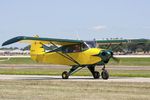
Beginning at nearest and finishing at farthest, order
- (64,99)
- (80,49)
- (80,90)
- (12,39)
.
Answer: (64,99) → (80,90) → (12,39) → (80,49)

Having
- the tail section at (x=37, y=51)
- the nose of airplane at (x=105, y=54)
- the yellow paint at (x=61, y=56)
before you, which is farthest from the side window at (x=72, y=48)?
the tail section at (x=37, y=51)

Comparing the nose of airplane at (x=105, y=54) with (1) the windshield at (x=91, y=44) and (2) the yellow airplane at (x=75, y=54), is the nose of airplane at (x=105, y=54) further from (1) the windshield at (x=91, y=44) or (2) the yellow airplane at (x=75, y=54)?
(1) the windshield at (x=91, y=44)

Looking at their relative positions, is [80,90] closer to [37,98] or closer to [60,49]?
[37,98]

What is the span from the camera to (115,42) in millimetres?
30094

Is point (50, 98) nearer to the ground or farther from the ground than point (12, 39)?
nearer to the ground

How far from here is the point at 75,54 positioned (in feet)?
92.3

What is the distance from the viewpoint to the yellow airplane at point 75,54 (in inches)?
1045

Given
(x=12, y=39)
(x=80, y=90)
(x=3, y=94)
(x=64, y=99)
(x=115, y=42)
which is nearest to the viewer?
(x=64, y=99)

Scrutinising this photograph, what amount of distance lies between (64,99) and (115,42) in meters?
15.2

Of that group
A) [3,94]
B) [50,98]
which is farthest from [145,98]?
[3,94]

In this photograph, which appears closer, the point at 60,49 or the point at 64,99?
the point at 64,99

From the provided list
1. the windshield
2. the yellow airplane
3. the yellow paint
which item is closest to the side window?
the yellow airplane

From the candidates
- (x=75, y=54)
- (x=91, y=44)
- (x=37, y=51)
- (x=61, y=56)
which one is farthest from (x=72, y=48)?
(x=37, y=51)

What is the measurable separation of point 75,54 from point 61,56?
1.24 m
